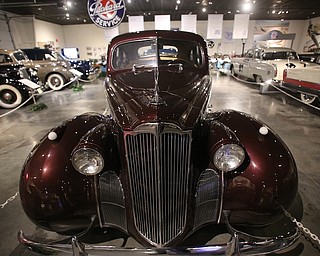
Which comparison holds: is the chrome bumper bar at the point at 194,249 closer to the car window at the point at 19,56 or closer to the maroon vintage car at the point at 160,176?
the maroon vintage car at the point at 160,176

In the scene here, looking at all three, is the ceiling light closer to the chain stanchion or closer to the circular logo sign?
the circular logo sign

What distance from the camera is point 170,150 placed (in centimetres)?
151

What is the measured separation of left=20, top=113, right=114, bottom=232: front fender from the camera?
5.68 ft

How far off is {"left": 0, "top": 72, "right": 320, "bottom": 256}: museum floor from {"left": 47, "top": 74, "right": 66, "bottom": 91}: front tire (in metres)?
0.45

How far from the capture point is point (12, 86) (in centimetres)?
715

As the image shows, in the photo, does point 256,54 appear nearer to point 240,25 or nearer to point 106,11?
point 240,25

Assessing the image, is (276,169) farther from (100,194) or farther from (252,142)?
(100,194)

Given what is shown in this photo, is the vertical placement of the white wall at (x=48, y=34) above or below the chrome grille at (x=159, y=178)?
above

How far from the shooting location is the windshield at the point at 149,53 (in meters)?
2.84

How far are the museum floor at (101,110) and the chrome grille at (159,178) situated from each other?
114cm

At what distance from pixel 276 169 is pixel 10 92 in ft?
26.6

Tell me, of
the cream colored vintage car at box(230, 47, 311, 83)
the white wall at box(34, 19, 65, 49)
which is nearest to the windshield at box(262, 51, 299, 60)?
the cream colored vintage car at box(230, 47, 311, 83)

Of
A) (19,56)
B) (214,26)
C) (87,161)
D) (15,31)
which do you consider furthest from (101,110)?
→ (15,31)

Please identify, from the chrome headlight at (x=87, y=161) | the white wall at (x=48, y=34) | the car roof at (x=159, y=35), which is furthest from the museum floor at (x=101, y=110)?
the white wall at (x=48, y=34)
